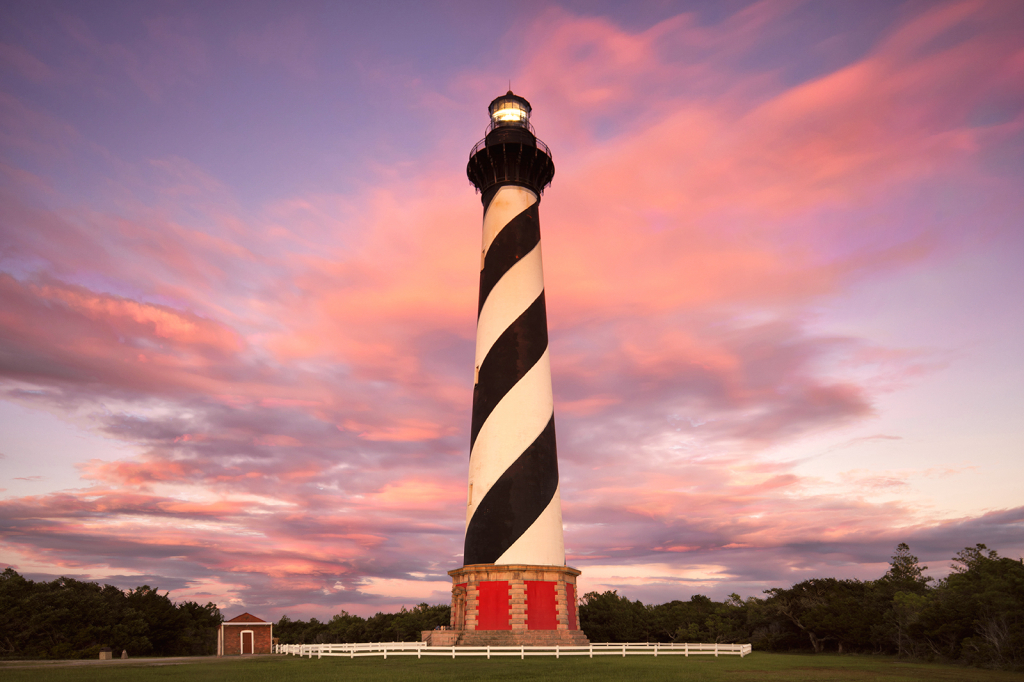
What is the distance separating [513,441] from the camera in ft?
101

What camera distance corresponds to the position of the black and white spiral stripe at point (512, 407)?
29656 millimetres

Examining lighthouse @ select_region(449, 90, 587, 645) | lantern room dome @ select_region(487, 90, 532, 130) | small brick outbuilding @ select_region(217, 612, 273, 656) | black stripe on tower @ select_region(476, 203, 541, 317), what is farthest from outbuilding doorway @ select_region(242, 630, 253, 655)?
lantern room dome @ select_region(487, 90, 532, 130)

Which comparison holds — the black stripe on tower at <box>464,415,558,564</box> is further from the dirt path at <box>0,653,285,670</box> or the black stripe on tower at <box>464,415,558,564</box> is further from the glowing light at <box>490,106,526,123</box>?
the glowing light at <box>490,106,526,123</box>

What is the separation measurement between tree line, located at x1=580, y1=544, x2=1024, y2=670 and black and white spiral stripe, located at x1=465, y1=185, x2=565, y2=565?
16.8 meters

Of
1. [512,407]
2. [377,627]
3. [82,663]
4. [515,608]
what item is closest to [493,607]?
[515,608]

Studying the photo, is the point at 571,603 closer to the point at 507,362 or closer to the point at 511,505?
the point at 511,505

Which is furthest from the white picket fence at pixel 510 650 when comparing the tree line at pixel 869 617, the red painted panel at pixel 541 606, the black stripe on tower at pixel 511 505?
the tree line at pixel 869 617

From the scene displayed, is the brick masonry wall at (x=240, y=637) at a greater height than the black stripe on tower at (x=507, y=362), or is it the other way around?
the black stripe on tower at (x=507, y=362)

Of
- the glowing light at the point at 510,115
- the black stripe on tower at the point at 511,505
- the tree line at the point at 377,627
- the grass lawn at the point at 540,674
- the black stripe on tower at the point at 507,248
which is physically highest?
the glowing light at the point at 510,115

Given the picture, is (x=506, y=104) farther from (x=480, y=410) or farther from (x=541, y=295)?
(x=480, y=410)

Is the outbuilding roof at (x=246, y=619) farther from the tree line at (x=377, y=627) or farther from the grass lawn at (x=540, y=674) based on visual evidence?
the grass lawn at (x=540, y=674)

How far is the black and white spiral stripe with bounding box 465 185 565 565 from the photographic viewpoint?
29.7m

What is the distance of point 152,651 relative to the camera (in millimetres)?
49625

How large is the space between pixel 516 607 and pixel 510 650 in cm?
251
